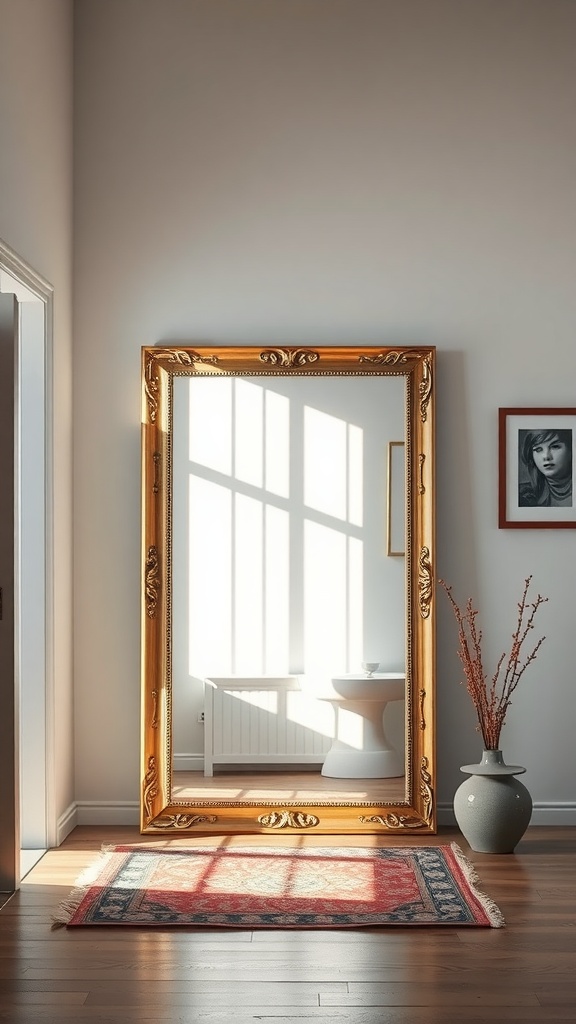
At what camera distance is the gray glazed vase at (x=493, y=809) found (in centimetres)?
432

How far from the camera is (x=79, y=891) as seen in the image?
3848 mm

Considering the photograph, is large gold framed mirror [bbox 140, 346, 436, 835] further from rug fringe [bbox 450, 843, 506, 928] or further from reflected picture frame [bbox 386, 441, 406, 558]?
rug fringe [bbox 450, 843, 506, 928]

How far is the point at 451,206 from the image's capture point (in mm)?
4910

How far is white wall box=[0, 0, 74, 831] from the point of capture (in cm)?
397

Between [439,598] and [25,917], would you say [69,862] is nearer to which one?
[25,917]

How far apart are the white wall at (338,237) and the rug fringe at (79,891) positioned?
1.96ft

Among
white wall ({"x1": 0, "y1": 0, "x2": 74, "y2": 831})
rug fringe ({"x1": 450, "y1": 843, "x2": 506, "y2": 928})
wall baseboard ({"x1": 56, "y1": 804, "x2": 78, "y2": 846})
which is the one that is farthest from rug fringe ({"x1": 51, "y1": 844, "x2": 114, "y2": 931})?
rug fringe ({"x1": 450, "y1": 843, "x2": 506, "y2": 928})

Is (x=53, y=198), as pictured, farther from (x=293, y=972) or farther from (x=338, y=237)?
(x=293, y=972)

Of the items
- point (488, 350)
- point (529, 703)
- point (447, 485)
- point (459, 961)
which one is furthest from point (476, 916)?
point (488, 350)

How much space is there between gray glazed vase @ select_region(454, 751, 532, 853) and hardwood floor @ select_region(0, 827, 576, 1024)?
0.49m

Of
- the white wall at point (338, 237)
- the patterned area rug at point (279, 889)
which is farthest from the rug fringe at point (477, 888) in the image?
the white wall at point (338, 237)

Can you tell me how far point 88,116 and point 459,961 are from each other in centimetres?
376

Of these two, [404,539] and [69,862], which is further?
[404,539]

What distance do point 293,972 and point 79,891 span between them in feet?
3.36
